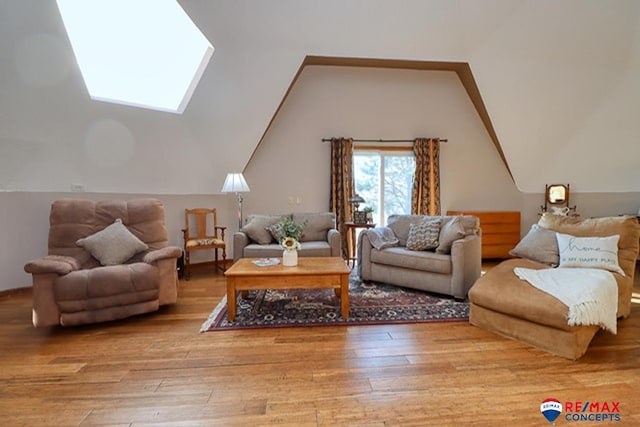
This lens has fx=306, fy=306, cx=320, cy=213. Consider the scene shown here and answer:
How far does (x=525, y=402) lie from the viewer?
1.67 m

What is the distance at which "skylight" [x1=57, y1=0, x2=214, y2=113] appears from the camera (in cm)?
360

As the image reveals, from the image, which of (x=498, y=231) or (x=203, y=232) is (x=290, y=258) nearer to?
(x=203, y=232)

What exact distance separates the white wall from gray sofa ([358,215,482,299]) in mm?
1792

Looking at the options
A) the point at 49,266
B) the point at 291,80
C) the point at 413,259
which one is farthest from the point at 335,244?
the point at 49,266

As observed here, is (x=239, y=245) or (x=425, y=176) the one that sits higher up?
(x=425, y=176)

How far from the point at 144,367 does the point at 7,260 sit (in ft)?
9.74

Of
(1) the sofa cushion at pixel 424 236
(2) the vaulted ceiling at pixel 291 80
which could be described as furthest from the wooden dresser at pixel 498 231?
(1) the sofa cushion at pixel 424 236

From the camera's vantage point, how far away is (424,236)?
3621 millimetres

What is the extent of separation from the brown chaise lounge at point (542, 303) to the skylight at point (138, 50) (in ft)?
13.8

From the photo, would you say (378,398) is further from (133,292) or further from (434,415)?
(133,292)

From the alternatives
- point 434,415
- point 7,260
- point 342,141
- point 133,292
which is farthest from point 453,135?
point 7,260

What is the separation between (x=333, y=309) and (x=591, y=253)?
239cm

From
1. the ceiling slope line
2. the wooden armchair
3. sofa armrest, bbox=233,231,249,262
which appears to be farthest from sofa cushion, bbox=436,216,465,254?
the wooden armchair

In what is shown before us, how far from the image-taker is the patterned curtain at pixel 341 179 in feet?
17.1
